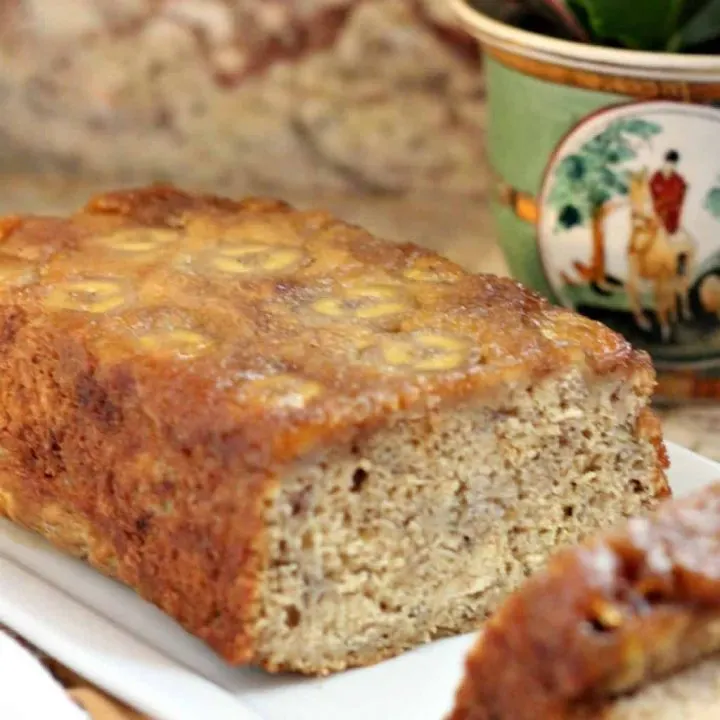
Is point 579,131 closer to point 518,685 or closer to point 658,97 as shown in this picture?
point 658,97

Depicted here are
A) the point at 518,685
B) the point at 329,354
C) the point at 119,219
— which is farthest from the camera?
the point at 119,219

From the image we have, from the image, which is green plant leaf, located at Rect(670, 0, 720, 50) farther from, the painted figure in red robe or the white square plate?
the white square plate

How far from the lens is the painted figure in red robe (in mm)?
1639

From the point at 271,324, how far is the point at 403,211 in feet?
3.79

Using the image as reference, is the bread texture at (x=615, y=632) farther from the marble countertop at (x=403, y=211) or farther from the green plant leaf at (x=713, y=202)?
the marble countertop at (x=403, y=211)

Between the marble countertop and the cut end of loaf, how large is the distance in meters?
0.88

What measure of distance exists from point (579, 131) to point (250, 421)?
72 cm

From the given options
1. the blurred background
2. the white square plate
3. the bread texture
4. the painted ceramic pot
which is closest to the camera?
the bread texture

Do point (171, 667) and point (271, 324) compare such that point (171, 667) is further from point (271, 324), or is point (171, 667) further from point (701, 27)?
point (701, 27)

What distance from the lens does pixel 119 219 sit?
1.78 m

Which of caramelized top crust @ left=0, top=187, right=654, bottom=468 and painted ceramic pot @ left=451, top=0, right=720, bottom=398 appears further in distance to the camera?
painted ceramic pot @ left=451, top=0, right=720, bottom=398

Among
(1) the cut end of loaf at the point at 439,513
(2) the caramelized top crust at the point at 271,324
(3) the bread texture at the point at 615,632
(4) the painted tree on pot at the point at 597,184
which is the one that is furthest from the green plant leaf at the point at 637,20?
(3) the bread texture at the point at 615,632

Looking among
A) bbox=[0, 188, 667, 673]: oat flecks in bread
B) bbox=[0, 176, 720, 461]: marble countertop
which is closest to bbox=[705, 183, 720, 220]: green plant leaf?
bbox=[0, 188, 667, 673]: oat flecks in bread

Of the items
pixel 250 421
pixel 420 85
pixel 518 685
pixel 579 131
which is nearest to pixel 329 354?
pixel 250 421
